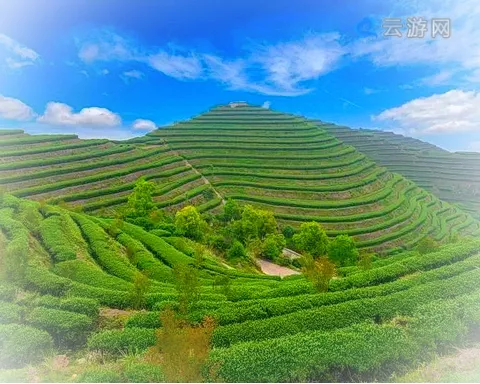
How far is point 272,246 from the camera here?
37.4 metres

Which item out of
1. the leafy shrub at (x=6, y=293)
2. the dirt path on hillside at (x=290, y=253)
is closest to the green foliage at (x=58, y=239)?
the leafy shrub at (x=6, y=293)

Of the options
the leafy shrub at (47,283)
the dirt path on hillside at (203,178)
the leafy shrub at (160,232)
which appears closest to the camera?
the leafy shrub at (47,283)

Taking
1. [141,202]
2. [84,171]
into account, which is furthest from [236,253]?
[84,171]

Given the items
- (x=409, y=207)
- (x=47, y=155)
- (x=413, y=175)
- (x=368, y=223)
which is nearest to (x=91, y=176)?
(x=47, y=155)

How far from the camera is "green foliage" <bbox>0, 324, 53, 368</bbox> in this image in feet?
32.9

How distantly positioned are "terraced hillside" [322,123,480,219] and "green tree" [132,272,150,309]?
7770 cm

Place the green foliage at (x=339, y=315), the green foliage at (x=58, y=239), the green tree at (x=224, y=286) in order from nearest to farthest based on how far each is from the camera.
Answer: the green foliage at (x=339, y=315) < the green tree at (x=224, y=286) < the green foliage at (x=58, y=239)

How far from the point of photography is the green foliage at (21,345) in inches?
395

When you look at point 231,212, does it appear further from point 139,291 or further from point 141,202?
point 139,291

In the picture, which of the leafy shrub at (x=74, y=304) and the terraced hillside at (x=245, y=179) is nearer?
the leafy shrub at (x=74, y=304)

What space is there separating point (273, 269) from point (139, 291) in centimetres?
2330

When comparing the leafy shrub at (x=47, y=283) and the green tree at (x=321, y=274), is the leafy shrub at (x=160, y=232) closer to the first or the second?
the leafy shrub at (x=47, y=283)

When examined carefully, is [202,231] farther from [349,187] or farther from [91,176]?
[349,187]

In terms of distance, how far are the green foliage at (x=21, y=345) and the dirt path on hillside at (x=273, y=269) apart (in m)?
24.8
